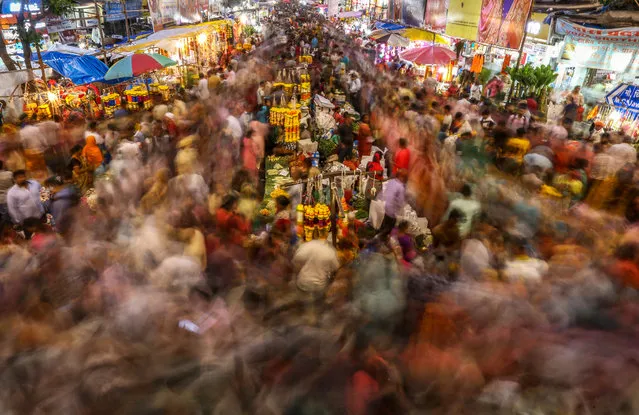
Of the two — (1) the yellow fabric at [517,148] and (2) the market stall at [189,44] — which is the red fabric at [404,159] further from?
(2) the market stall at [189,44]

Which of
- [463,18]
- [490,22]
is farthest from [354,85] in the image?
[463,18]

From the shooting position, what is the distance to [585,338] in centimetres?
362

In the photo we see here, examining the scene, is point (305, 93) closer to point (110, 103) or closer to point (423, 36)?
point (110, 103)

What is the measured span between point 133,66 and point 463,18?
36.6 ft

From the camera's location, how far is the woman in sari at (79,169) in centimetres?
699

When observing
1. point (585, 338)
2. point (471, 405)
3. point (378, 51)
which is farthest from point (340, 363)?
point (378, 51)

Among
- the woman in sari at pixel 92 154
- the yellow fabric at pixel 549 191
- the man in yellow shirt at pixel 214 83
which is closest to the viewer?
the yellow fabric at pixel 549 191

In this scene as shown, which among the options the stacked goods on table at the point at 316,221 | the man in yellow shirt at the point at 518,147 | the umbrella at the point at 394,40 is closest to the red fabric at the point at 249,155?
the stacked goods on table at the point at 316,221

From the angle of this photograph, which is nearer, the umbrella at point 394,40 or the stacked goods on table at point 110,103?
the stacked goods on table at point 110,103

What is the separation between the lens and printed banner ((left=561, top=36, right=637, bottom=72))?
28.9 feet

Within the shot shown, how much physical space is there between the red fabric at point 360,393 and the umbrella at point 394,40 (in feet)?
44.6

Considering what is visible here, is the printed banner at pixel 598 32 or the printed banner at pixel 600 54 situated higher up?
the printed banner at pixel 598 32

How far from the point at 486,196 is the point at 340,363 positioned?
3605mm

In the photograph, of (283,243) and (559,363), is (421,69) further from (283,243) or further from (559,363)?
(559,363)
